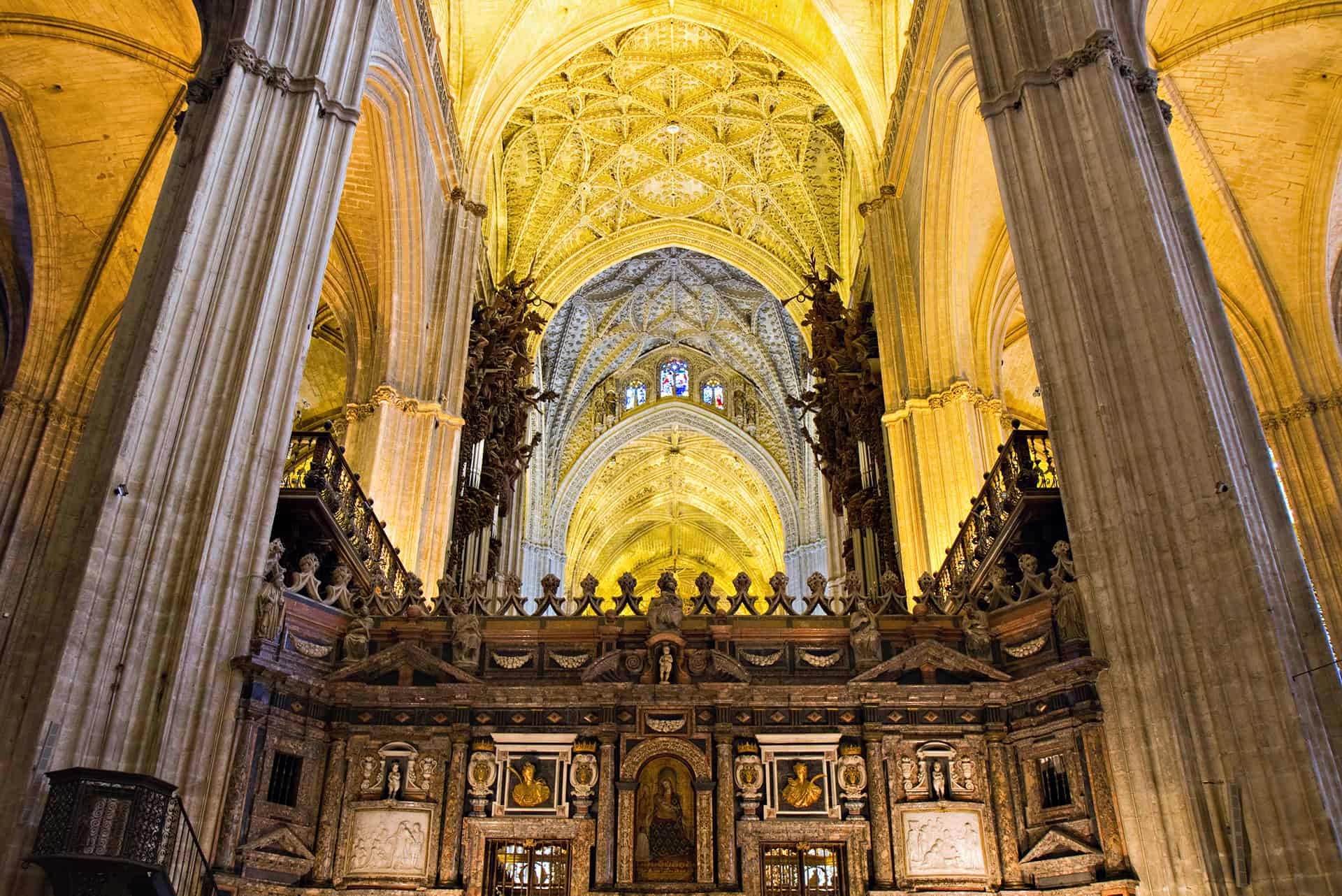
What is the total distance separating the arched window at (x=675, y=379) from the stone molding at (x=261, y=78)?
70.6 ft

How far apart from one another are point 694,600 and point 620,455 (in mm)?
24165

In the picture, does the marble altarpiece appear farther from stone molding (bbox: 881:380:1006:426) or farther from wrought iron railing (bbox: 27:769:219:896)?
stone molding (bbox: 881:380:1006:426)

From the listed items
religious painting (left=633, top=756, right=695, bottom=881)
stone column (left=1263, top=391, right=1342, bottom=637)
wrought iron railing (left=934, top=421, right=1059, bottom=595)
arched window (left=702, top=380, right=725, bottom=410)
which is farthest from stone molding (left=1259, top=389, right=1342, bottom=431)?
arched window (left=702, top=380, right=725, bottom=410)

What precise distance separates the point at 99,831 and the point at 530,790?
2.99 meters

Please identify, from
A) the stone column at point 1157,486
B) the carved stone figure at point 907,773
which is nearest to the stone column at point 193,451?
the carved stone figure at point 907,773

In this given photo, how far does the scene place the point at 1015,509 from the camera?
10.4 m

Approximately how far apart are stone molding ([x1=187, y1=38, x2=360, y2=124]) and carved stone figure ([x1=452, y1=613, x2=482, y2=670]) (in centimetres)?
481

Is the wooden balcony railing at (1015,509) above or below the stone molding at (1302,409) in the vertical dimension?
below

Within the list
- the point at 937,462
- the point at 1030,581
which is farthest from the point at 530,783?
the point at 937,462

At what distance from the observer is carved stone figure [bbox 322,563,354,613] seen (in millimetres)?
8836

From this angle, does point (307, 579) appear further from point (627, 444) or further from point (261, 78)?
point (627, 444)

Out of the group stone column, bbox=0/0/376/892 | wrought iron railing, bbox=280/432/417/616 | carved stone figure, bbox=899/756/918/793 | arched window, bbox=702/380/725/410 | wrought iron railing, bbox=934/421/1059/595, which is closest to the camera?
stone column, bbox=0/0/376/892

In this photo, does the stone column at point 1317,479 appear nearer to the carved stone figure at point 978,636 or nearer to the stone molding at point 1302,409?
the stone molding at point 1302,409

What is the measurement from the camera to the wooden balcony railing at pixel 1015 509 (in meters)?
10.4
